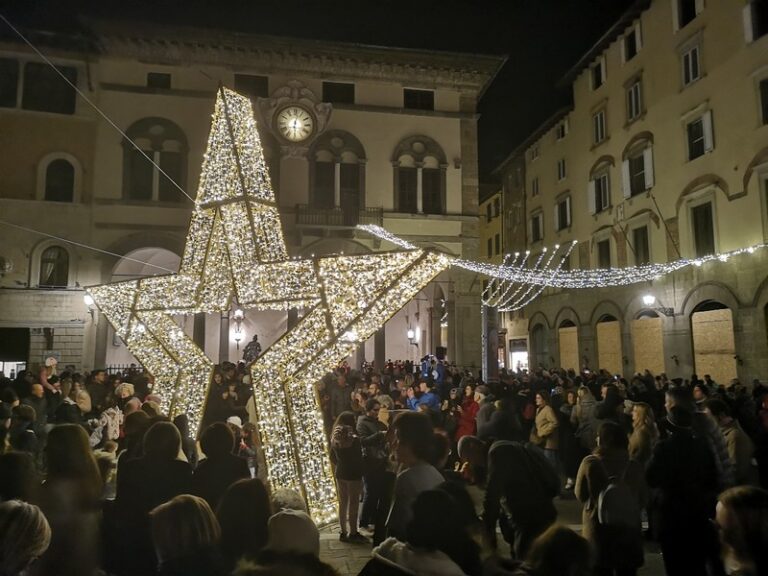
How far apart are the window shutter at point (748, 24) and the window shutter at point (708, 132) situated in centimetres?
227

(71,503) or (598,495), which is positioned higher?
(71,503)

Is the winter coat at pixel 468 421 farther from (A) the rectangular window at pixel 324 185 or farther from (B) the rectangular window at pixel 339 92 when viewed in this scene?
(B) the rectangular window at pixel 339 92

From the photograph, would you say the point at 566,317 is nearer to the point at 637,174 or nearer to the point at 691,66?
the point at 637,174

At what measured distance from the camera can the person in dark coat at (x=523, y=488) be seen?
342 cm

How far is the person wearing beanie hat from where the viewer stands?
8.34 ft

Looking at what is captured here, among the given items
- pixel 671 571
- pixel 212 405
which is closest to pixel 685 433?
pixel 671 571

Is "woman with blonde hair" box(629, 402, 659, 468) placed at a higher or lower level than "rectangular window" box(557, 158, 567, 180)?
lower

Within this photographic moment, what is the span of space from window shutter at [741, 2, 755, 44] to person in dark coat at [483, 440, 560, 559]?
17547mm

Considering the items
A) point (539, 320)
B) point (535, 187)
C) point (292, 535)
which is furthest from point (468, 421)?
point (535, 187)

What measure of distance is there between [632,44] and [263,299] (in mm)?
21950

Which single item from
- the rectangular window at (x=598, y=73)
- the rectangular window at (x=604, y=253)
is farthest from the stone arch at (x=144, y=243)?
the rectangular window at (x=598, y=73)

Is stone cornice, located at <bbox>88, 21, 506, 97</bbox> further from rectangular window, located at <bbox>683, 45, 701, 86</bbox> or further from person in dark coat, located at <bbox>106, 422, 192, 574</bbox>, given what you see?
person in dark coat, located at <bbox>106, 422, 192, 574</bbox>

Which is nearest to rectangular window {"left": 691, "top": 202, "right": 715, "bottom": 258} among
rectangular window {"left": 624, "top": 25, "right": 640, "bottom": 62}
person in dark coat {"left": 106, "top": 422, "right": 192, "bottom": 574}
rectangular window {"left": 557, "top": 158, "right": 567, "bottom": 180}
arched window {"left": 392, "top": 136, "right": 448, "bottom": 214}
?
rectangular window {"left": 624, "top": 25, "right": 640, "bottom": 62}

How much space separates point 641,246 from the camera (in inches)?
859
